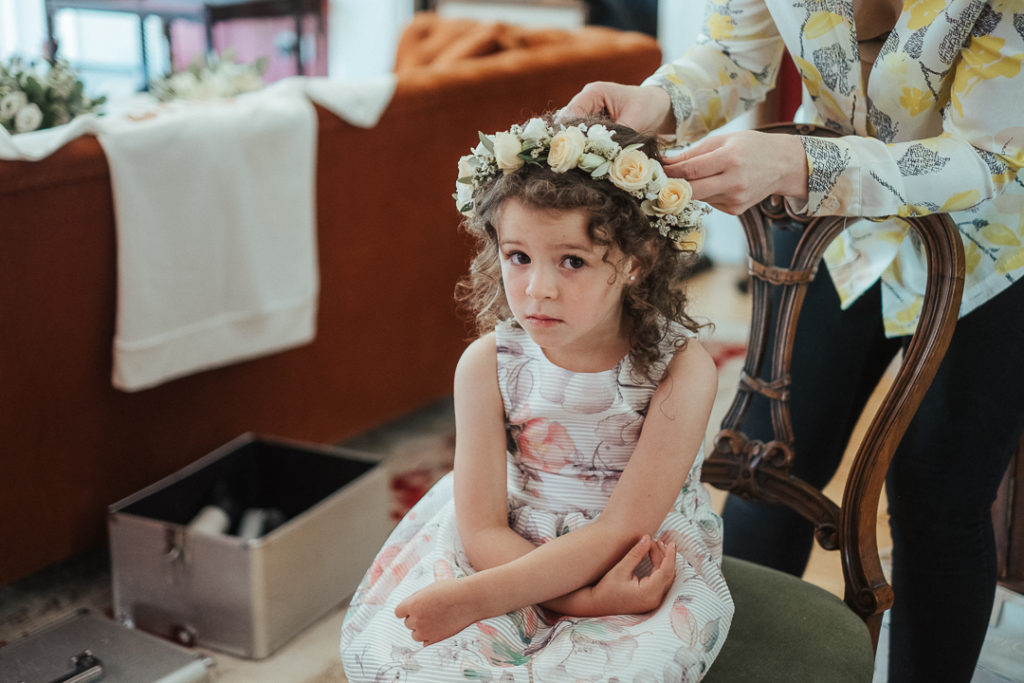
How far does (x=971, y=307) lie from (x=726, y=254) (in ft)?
10.00

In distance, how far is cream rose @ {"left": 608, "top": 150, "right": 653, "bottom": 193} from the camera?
3.46 feet

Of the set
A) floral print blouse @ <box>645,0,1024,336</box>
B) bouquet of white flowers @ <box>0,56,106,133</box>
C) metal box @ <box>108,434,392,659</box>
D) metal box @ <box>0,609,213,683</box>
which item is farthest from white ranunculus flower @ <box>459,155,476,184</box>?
bouquet of white flowers @ <box>0,56,106,133</box>

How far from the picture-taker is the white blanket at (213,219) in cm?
189

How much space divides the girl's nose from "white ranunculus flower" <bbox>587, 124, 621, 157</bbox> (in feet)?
0.43

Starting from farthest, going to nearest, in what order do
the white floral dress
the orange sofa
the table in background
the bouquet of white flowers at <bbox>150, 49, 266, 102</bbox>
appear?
the table in background
the bouquet of white flowers at <bbox>150, 49, 266, 102</bbox>
the orange sofa
the white floral dress

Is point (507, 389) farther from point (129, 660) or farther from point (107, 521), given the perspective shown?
point (107, 521)

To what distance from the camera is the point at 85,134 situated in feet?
6.08

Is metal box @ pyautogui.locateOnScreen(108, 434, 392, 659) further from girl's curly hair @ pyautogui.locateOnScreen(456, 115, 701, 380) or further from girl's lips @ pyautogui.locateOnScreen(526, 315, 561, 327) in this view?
girl's lips @ pyautogui.locateOnScreen(526, 315, 561, 327)

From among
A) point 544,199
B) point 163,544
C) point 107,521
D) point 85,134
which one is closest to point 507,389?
point 544,199

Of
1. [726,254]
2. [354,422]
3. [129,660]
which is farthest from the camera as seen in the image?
[726,254]

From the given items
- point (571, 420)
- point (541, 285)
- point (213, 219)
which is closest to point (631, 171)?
point (541, 285)

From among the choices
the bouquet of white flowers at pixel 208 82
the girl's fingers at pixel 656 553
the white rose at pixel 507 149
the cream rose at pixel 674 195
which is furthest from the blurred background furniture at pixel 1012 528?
the bouquet of white flowers at pixel 208 82

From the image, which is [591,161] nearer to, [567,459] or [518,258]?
[518,258]

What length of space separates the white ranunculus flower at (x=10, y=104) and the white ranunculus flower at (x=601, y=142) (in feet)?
4.24
